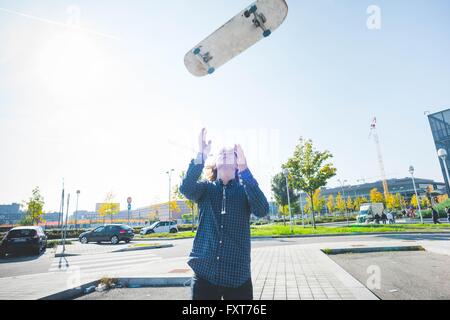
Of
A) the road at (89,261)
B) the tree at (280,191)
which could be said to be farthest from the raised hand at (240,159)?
the tree at (280,191)

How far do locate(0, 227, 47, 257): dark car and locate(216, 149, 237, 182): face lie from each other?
15.8 metres

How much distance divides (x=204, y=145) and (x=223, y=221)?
2.45ft

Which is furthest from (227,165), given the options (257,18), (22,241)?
(22,241)

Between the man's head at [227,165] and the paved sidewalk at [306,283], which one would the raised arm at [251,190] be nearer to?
the man's head at [227,165]

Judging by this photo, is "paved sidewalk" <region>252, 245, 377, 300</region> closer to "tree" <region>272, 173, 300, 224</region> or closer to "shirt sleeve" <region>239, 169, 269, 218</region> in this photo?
"shirt sleeve" <region>239, 169, 269, 218</region>

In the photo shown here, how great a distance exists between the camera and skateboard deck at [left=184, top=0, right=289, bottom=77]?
Result: 3.36 m

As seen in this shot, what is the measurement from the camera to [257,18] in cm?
339

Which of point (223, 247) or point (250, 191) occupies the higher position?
point (250, 191)

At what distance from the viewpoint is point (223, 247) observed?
210 centimetres

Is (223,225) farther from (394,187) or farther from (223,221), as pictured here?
(394,187)

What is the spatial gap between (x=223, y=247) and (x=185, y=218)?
79514mm
